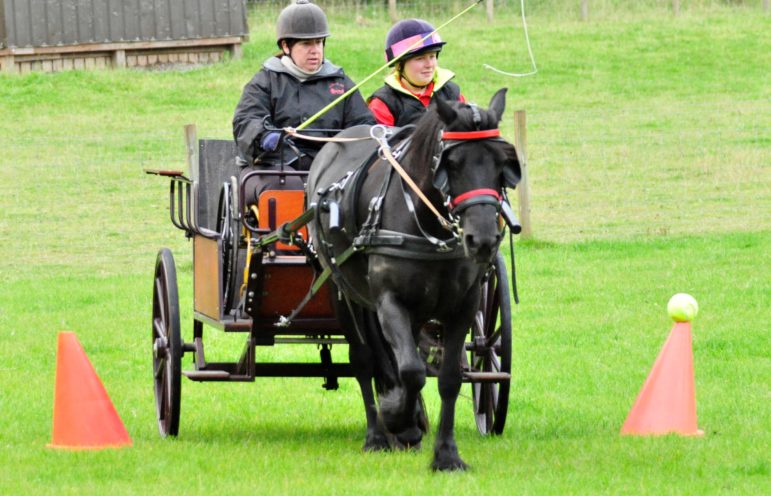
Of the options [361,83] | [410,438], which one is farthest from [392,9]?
[410,438]

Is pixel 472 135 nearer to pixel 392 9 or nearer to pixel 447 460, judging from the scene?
pixel 447 460

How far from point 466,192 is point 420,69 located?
2.01 meters

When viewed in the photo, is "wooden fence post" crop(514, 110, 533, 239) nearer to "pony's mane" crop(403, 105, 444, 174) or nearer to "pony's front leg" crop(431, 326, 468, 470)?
"pony's front leg" crop(431, 326, 468, 470)

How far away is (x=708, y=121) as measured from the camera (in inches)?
925

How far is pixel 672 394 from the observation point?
719 centimetres

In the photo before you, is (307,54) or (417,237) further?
(307,54)

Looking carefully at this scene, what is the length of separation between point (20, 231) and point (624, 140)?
939 cm

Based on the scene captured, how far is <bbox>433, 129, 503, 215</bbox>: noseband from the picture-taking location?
19.1 ft

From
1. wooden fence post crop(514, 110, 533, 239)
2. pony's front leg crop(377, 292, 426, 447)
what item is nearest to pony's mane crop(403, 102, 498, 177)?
pony's front leg crop(377, 292, 426, 447)

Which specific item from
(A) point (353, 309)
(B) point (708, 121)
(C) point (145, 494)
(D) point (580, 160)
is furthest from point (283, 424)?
(B) point (708, 121)

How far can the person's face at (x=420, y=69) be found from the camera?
25.3 ft

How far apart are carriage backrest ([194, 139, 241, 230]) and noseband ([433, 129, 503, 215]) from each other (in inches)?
109

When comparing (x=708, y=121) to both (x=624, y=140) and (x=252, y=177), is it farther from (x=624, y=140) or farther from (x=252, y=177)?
(x=252, y=177)

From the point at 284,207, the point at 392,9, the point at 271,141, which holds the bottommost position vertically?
the point at 392,9
